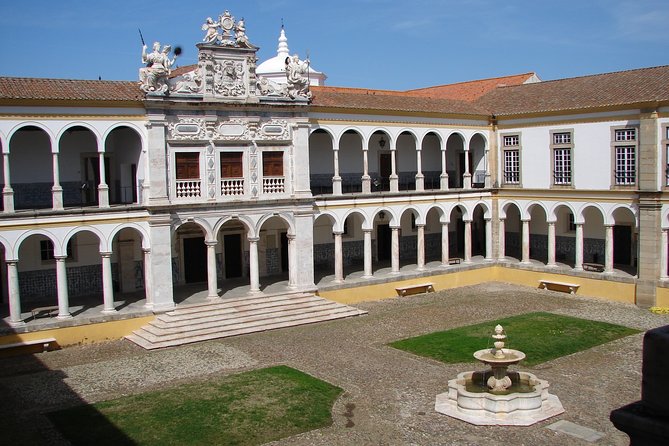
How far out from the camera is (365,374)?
16.8 meters

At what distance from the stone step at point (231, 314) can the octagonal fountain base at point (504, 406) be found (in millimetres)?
8921

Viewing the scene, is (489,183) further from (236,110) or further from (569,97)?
(236,110)

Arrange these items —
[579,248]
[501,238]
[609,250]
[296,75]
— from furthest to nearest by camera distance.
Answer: [501,238]
[579,248]
[609,250]
[296,75]

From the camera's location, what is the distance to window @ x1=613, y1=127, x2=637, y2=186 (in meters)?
24.9

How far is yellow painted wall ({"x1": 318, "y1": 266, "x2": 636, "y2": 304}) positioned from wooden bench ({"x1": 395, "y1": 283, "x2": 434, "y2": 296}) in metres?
0.21

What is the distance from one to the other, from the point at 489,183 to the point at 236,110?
1225 centimetres

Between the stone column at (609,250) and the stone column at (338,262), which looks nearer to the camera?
the stone column at (338,262)

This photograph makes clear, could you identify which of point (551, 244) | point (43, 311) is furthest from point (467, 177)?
point (43, 311)

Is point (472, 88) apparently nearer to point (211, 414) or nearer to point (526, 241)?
point (526, 241)

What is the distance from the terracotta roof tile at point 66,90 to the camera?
19.6 m

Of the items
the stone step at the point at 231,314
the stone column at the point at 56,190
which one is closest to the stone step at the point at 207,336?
the stone step at the point at 231,314

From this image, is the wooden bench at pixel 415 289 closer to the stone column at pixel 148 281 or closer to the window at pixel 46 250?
the stone column at pixel 148 281

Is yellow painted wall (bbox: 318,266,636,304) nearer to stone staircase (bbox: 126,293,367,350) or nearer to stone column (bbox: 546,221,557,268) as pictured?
stone column (bbox: 546,221,557,268)

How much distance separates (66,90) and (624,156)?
18834 mm
